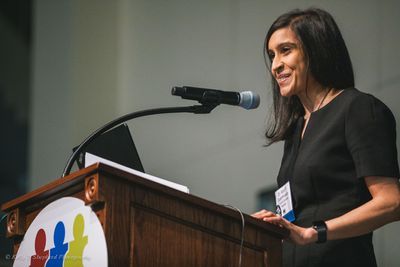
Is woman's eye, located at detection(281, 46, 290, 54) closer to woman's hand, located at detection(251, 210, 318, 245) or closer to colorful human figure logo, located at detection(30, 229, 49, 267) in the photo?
woman's hand, located at detection(251, 210, 318, 245)

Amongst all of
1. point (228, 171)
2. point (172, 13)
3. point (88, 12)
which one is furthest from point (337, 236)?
point (88, 12)

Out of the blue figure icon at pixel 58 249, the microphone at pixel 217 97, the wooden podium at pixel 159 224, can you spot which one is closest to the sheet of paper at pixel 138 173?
the wooden podium at pixel 159 224


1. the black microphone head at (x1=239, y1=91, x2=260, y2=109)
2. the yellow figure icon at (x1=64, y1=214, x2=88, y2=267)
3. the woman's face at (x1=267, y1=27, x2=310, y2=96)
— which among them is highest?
the woman's face at (x1=267, y1=27, x2=310, y2=96)

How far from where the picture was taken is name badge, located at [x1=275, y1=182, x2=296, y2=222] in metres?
1.95

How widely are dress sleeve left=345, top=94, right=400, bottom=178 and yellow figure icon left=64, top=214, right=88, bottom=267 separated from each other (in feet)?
2.34

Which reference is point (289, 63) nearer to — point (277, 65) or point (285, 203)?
point (277, 65)

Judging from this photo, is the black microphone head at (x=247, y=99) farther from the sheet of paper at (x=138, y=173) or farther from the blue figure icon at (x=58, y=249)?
the blue figure icon at (x=58, y=249)

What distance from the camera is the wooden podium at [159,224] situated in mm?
1468

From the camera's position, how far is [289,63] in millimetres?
2096

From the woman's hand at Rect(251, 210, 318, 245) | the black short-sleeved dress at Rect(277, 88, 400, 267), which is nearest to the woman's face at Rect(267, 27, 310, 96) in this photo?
the black short-sleeved dress at Rect(277, 88, 400, 267)

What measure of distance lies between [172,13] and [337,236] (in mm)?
2918

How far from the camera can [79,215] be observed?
1.52 metres

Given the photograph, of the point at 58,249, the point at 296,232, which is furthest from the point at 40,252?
the point at 296,232

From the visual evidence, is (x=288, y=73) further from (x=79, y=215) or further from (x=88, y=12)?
(x=88, y=12)
